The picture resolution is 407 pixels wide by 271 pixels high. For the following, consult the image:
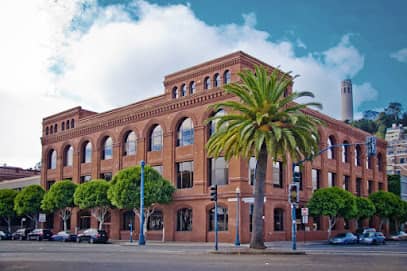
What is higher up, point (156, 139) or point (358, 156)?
point (156, 139)

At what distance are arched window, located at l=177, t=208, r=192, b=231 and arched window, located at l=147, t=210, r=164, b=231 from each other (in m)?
2.46

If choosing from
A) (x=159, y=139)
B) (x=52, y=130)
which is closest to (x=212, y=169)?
(x=159, y=139)

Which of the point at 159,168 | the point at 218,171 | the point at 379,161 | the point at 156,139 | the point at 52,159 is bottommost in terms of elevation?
the point at 218,171

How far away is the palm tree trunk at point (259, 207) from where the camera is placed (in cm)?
3212

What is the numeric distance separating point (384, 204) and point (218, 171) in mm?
27651

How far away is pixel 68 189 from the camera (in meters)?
60.6

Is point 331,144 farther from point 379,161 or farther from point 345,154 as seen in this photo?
point 379,161

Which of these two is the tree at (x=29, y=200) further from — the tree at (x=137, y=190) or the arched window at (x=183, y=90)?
the arched window at (x=183, y=90)

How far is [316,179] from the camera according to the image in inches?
2314

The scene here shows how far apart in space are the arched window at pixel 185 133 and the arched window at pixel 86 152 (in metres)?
16.9

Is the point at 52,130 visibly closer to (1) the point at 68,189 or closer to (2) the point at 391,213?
(1) the point at 68,189

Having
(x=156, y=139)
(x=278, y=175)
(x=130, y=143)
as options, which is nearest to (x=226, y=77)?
(x=278, y=175)

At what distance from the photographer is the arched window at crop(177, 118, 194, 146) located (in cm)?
5178

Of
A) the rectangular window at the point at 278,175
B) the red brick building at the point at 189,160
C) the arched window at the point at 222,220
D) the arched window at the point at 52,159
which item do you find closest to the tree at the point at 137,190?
the red brick building at the point at 189,160
